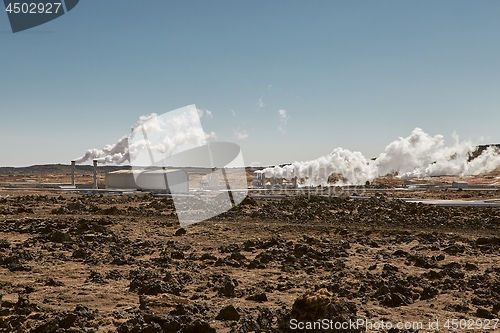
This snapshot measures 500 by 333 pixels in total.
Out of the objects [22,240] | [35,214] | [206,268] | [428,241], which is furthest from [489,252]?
[35,214]

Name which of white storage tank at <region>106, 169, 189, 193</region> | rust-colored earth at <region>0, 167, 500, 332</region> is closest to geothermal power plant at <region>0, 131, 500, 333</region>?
rust-colored earth at <region>0, 167, 500, 332</region>

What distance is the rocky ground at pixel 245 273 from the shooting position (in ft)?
31.2

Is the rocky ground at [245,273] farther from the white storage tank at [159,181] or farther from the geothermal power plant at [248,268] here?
the white storage tank at [159,181]

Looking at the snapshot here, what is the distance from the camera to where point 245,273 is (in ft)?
47.7

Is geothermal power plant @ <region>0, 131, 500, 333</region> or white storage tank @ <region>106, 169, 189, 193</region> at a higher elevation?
white storage tank @ <region>106, 169, 189, 193</region>

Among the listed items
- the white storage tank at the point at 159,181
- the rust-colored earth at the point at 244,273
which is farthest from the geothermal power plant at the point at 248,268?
the white storage tank at the point at 159,181

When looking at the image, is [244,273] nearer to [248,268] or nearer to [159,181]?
[248,268]

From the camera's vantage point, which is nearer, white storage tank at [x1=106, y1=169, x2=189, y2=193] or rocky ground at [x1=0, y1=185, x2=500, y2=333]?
rocky ground at [x1=0, y1=185, x2=500, y2=333]

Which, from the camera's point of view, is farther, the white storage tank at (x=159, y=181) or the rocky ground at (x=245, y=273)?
the white storage tank at (x=159, y=181)

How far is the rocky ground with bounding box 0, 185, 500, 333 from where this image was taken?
951cm

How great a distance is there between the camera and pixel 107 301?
36.8ft

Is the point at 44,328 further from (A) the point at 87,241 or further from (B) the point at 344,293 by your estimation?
(A) the point at 87,241

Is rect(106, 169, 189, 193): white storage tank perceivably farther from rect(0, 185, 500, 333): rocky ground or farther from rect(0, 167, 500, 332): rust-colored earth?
rect(0, 185, 500, 333): rocky ground

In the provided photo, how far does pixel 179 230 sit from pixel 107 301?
1129 centimetres
